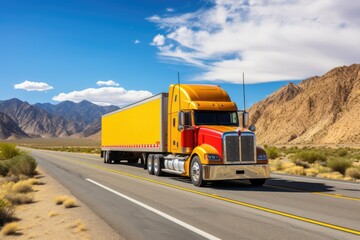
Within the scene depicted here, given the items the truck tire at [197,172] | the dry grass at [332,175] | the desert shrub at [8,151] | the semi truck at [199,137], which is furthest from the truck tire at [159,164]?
the desert shrub at [8,151]

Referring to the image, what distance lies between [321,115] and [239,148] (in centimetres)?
8143

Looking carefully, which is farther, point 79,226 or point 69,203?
point 69,203

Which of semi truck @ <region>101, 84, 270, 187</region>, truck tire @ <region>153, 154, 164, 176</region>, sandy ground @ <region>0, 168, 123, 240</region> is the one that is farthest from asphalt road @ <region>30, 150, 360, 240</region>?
truck tire @ <region>153, 154, 164, 176</region>

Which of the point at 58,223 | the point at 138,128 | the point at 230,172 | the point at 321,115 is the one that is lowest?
the point at 58,223

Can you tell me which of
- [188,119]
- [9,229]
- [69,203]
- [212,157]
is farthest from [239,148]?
[9,229]

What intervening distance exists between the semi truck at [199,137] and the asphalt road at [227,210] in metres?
0.72

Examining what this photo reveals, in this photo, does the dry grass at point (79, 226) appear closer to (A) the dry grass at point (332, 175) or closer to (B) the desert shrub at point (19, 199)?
(B) the desert shrub at point (19, 199)

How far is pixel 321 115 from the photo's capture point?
298 feet

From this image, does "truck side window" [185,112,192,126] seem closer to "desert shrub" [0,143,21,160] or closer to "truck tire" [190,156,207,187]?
"truck tire" [190,156,207,187]

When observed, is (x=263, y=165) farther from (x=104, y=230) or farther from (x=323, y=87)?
(x=323, y=87)

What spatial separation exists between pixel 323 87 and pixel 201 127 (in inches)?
3483

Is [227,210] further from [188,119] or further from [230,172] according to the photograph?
[188,119]

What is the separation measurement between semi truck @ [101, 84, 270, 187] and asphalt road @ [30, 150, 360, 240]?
72 cm

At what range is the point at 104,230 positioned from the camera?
26.7 ft
